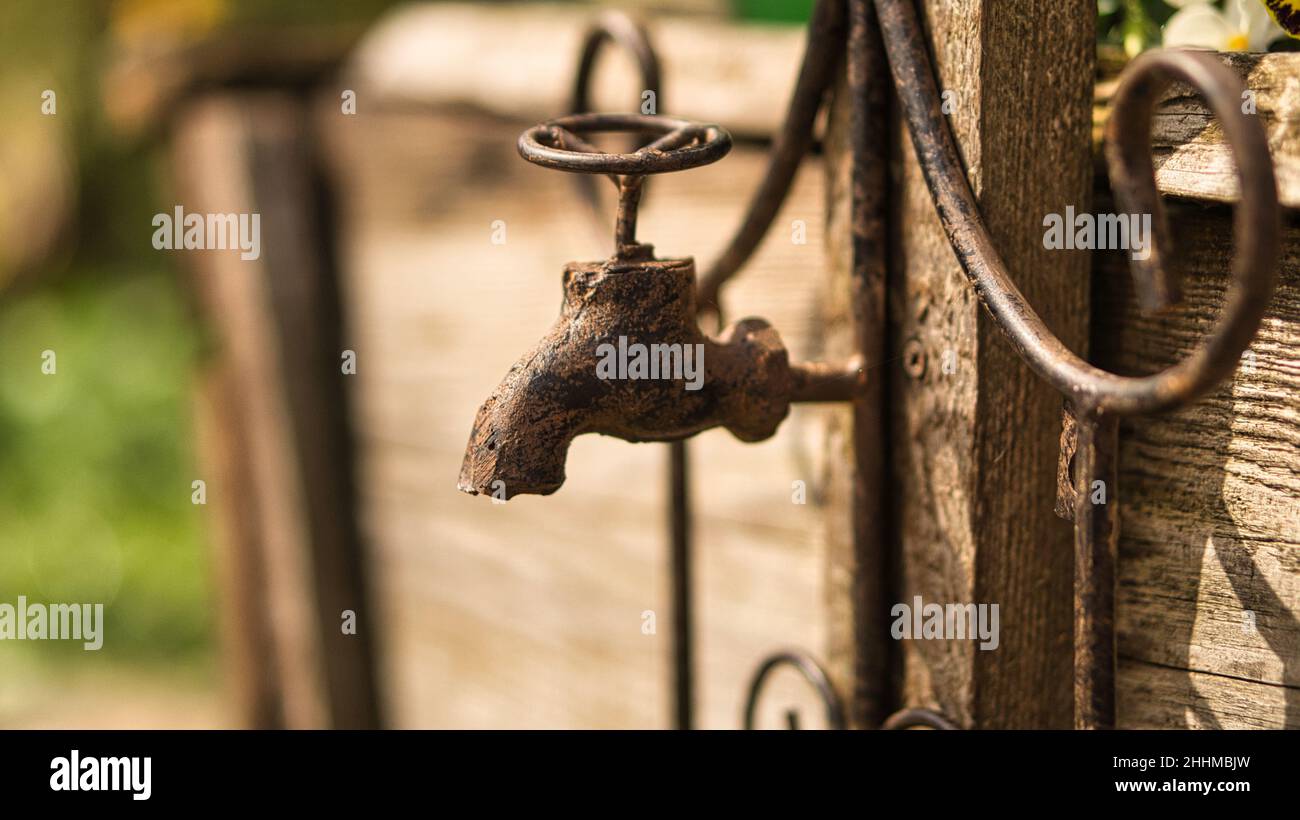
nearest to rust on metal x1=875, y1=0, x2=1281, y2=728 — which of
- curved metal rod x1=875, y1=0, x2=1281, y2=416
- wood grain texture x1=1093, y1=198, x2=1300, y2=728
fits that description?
curved metal rod x1=875, y1=0, x2=1281, y2=416

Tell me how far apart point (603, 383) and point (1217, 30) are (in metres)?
0.45

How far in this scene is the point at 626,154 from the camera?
22.2 inches

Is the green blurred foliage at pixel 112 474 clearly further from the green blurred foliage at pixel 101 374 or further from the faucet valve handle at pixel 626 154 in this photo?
the faucet valve handle at pixel 626 154

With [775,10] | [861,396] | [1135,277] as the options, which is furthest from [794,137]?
[775,10]

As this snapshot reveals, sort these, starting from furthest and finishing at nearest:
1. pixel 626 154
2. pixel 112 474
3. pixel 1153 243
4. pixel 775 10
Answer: pixel 112 474 → pixel 775 10 → pixel 626 154 → pixel 1153 243

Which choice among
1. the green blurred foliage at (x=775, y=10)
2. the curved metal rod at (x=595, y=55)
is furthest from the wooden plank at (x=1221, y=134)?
the green blurred foliage at (x=775, y=10)

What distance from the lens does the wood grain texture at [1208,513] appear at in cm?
60

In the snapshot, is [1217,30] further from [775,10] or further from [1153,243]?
[775,10]

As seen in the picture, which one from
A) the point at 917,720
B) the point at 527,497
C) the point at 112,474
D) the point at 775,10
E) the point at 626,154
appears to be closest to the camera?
the point at 626,154


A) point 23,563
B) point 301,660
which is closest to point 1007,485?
point 301,660

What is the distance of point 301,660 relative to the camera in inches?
67.4

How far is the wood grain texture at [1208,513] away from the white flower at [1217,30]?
16cm

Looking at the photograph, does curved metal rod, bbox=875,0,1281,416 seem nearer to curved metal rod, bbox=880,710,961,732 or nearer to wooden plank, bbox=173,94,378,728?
curved metal rod, bbox=880,710,961,732
